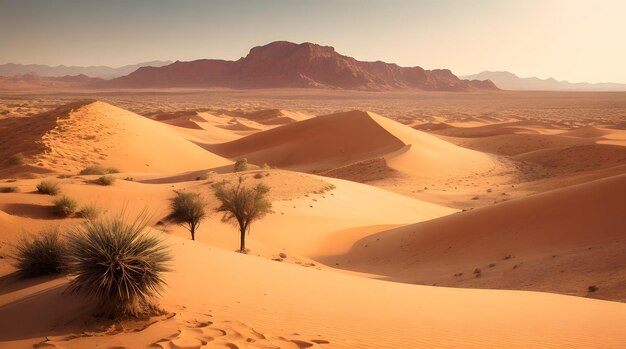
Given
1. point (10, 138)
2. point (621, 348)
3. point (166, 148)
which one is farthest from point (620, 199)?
point (10, 138)

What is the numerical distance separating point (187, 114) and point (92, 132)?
3628cm

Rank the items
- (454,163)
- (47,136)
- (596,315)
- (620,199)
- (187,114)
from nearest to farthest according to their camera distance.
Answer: (596,315), (620,199), (47,136), (454,163), (187,114)

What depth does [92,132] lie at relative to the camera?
2956 cm

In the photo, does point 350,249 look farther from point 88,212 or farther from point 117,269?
point 117,269

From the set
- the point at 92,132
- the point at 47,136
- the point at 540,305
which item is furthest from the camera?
the point at 92,132

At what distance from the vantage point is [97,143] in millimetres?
28594

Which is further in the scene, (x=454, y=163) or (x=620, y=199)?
(x=454, y=163)

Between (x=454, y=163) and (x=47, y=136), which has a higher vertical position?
(x=47, y=136)

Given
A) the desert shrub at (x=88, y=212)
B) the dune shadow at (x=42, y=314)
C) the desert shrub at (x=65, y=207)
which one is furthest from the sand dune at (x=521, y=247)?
the dune shadow at (x=42, y=314)

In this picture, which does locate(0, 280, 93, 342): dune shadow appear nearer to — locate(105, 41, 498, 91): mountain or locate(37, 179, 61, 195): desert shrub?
locate(37, 179, 61, 195): desert shrub

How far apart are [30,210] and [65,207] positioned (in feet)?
2.74

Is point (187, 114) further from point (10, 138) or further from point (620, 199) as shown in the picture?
point (620, 199)

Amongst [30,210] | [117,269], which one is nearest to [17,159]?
[30,210]

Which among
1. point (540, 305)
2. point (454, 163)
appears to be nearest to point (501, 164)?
point (454, 163)
